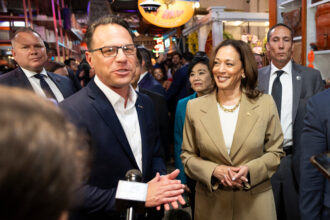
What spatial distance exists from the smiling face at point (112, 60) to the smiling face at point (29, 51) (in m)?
1.58

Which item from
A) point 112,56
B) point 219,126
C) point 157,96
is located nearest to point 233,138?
point 219,126

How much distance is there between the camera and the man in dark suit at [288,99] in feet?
8.29

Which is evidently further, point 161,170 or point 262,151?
point 262,151

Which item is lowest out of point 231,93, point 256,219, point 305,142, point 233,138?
point 256,219

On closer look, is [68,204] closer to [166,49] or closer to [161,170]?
[161,170]

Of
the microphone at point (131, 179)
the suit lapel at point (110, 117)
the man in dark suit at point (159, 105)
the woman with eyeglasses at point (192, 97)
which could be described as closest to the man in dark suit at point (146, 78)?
the man in dark suit at point (159, 105)

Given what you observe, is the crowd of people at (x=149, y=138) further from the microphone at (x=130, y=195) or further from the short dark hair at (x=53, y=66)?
the short dark hair at (x=53, y=66)

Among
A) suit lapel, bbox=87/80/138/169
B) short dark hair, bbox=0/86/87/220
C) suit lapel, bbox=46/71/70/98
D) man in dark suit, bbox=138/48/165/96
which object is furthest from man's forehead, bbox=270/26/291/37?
short dark hair, bbox=0/86/87/220

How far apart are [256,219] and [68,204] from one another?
1791 mm

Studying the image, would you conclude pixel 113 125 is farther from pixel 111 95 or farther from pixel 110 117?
pixel 111 95

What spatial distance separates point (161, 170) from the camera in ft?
5.47

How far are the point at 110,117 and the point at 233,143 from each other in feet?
3.28

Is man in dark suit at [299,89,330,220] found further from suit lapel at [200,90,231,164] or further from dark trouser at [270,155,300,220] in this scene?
dark trouser at [270,155,300,220]

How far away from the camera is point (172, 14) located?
4.84 metres
